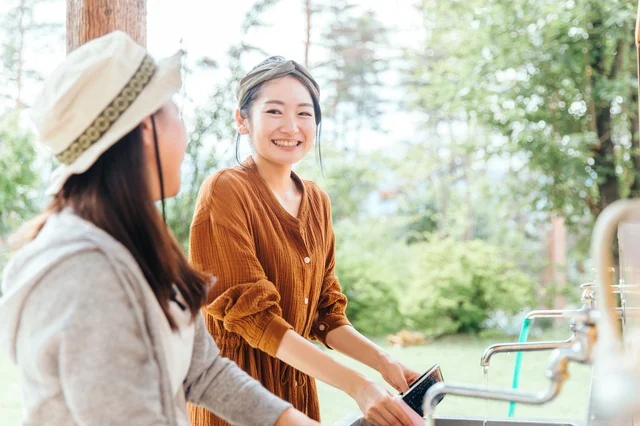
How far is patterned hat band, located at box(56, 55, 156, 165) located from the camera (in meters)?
0.96

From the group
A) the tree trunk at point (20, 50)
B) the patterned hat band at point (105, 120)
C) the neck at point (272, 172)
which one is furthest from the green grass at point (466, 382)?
the patterned hat band at point (105, 120)

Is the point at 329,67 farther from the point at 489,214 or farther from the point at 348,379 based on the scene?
the point at 348,379

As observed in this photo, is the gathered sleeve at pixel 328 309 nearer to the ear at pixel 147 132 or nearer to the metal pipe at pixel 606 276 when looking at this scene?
the ear at pixel 147 132

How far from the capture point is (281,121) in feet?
5.57

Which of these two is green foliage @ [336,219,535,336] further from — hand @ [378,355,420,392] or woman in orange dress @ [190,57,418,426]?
hand @ [378,355,420,392]

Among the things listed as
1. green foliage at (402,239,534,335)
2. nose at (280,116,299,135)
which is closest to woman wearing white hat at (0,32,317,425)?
nose at (280,116,299,135)

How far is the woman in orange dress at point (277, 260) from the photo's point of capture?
4.86 feet

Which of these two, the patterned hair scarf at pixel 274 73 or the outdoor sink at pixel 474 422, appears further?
the patterned hair scarf at pixel 274 73

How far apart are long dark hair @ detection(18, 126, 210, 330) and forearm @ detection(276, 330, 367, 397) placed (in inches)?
18.9

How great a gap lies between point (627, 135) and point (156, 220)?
232 inches

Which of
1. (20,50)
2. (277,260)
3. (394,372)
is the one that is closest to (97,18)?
(277,260)

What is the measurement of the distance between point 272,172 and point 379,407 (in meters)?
0.65

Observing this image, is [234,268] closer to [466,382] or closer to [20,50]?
[466,382]

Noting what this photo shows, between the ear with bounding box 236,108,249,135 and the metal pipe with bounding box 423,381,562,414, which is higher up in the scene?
the ear with bounding box 236,108,249,135
